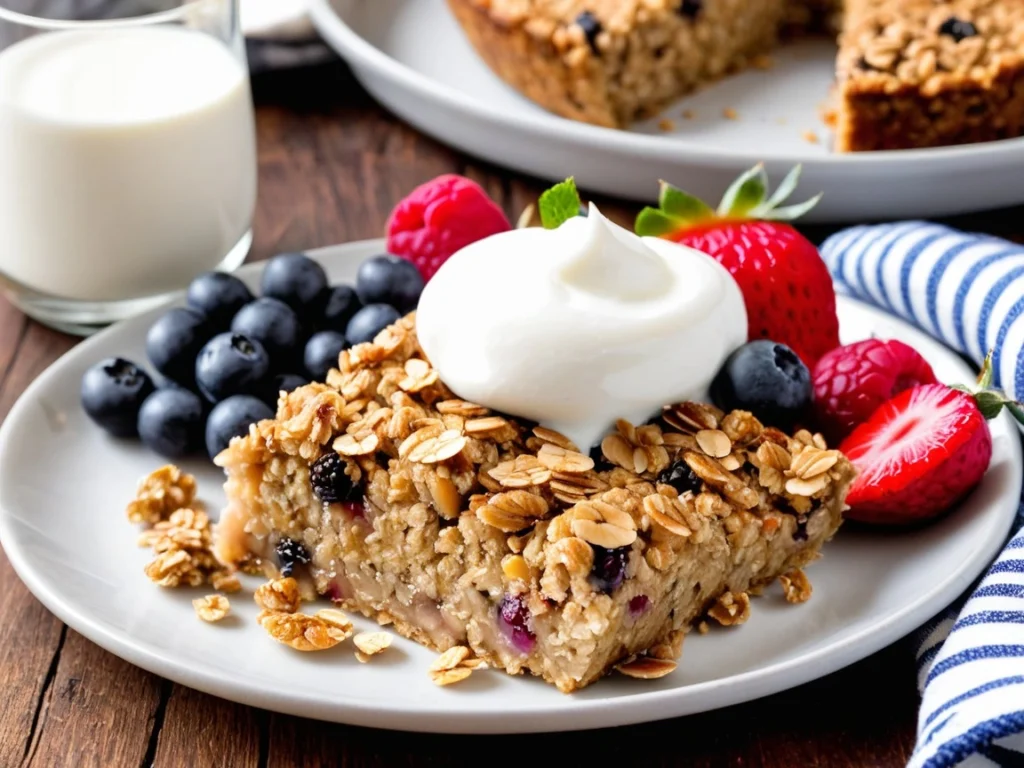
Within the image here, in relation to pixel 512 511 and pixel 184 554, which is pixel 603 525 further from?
pixel 184 554

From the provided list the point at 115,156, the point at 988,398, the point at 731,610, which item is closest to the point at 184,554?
the point at 731,610

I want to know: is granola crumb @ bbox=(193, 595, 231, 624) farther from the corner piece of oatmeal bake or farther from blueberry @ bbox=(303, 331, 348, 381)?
blueberry @ bbox=(303, 331, 348, 381)

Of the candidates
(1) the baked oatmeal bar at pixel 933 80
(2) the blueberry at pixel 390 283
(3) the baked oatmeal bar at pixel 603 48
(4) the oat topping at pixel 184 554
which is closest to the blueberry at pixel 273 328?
(2) the blueberry at pixel 390 283

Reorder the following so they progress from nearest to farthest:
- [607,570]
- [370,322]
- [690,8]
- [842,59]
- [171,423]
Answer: [607,570], [171,423], [370,322], [842,59], [690,8]

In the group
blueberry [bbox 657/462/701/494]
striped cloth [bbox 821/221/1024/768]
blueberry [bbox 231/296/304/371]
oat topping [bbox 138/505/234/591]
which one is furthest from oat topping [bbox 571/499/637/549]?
blueberry [bbox 231/296/304/371]

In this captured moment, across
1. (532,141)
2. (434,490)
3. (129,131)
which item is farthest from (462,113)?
(434,490)

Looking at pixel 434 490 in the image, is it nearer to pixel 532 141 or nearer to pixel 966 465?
pixel 966 465

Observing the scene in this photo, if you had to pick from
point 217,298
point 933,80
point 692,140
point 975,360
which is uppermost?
point 933,80
